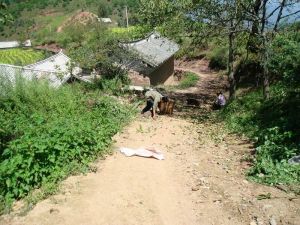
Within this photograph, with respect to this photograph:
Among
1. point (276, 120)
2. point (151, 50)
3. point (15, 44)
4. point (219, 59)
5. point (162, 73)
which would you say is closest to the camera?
point (276, 120)

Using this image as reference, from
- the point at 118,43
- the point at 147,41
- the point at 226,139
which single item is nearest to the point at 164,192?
the point at 226,139

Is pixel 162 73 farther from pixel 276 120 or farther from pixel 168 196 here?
pixel 168 196

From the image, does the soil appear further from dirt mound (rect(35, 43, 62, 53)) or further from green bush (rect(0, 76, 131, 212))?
dirt mound (rect(35, 43, 62, 53))

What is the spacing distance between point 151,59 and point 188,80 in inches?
255

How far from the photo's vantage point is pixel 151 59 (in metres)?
25.2

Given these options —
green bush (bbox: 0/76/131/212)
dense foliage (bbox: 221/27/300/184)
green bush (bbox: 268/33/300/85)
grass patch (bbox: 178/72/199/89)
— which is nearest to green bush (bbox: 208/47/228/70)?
grass patch (bbox: 178/72/199/89)

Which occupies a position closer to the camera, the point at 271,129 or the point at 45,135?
the point at 45,135

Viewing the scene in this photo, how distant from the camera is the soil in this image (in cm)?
671

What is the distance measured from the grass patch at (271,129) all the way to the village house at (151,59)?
6.12 metres

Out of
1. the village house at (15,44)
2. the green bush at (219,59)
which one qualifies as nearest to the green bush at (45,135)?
the green bush at (219,59)

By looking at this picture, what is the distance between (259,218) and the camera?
6.59 m

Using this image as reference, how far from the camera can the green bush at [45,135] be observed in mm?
7285

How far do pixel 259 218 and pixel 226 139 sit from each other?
5.37 m

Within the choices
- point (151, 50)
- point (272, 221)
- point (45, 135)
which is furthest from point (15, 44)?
point (272, 221)
